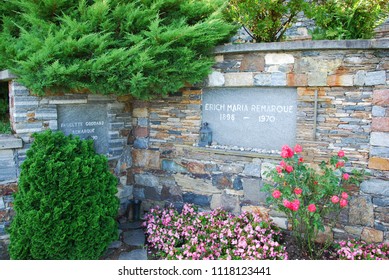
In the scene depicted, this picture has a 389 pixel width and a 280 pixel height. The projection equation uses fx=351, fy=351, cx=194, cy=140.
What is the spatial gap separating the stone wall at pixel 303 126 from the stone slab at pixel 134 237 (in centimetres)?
60

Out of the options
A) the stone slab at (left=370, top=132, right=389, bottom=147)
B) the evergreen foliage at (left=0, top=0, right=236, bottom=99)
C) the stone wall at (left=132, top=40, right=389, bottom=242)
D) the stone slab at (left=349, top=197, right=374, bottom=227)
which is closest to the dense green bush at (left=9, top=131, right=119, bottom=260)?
the evergreen foliage at (left=0, top=0, right=236, bottom=99)

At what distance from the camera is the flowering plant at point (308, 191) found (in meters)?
3.27

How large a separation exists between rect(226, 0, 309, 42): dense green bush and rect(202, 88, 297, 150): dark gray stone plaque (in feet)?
2.59

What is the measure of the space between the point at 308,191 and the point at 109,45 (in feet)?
8.43

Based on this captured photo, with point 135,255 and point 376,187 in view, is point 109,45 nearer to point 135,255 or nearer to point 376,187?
point 135,255

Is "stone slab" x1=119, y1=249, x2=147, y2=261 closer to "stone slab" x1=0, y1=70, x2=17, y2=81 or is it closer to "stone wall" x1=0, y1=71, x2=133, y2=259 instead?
"stone wall" x1=0, y1=71, x2=133, y2=259

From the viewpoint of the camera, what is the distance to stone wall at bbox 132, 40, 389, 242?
11.2ft

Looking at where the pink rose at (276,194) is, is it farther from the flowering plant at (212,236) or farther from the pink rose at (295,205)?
the flowering plant at (212,236)

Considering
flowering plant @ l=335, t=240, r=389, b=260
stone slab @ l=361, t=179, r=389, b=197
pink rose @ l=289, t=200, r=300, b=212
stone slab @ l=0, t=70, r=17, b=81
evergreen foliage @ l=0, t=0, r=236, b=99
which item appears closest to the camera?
pink rose @ l=289, t=200, r=300, b=212

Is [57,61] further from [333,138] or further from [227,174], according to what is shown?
[333,138]

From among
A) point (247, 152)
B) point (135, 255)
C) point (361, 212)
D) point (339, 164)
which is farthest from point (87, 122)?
point (361, 212)

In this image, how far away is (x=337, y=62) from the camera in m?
3.48

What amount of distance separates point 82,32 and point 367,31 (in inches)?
115

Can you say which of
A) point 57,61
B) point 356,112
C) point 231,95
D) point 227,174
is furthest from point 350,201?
point 57,61
